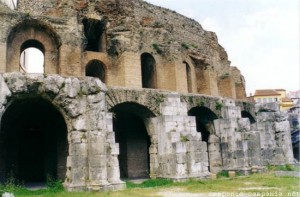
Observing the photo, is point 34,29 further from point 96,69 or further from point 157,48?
point 157,48

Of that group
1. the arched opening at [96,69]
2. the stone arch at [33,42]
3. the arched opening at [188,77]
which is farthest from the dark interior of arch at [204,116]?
the stone arch at [33,42]

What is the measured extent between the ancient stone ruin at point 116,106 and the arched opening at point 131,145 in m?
0.05

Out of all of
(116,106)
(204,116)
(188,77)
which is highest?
(188,77)

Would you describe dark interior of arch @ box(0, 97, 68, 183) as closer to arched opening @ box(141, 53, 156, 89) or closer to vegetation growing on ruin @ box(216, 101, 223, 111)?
vegetation growing on ruin @ box(216, 101, 223, 111)

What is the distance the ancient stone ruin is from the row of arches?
5cm

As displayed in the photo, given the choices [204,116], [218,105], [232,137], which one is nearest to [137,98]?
[204,116]

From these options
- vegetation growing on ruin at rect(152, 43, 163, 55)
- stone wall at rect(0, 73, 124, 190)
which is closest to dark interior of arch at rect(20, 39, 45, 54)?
vegetation growing on ruin at rect(152, 43, 163, 55)

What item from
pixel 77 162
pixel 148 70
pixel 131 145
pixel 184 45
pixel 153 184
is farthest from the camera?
pixel 184 45

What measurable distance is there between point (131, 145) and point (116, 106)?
3.61m

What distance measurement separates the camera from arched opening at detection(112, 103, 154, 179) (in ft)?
54.9

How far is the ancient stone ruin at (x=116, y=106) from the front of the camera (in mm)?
11406

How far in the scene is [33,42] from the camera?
60.3 ft

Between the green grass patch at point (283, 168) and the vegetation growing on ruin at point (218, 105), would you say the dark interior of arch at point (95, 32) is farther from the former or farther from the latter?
the green grass patch at point (283, 168)

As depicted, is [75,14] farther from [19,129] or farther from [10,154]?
[10,154]
